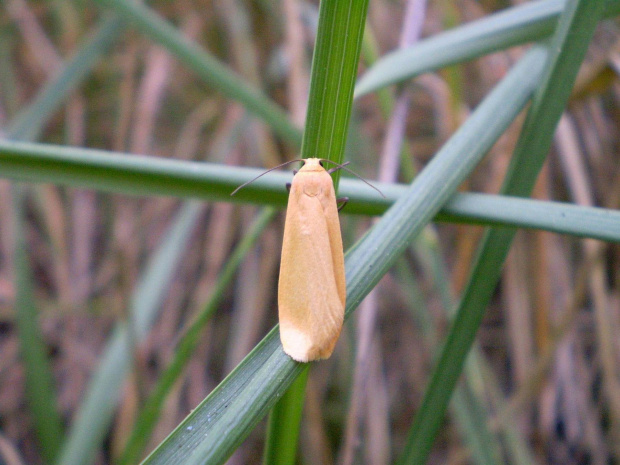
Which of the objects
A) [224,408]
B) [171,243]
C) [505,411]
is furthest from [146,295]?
[505,411]

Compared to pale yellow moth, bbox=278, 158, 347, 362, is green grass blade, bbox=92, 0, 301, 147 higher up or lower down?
higher up

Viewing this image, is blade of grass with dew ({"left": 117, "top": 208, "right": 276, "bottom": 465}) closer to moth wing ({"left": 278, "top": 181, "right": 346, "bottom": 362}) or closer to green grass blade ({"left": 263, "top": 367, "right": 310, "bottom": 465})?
moth wing ({"left": 278, "top": 181, "right": 346, "bottom": 362})

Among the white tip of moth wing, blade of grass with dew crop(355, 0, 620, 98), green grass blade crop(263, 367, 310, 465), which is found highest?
blade of grass with dew crop(355, 0, 620, 98)

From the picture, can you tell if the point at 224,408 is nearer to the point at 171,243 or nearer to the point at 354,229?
the point at 354,229

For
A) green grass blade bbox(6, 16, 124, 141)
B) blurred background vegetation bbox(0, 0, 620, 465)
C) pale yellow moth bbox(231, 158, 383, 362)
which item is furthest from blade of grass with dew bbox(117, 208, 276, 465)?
green grass blade bbox(6, 16, 124, 141)

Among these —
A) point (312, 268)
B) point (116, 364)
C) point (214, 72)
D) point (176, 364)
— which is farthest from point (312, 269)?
point (116, 364)

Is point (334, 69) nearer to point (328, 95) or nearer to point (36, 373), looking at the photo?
point (328, 95)
